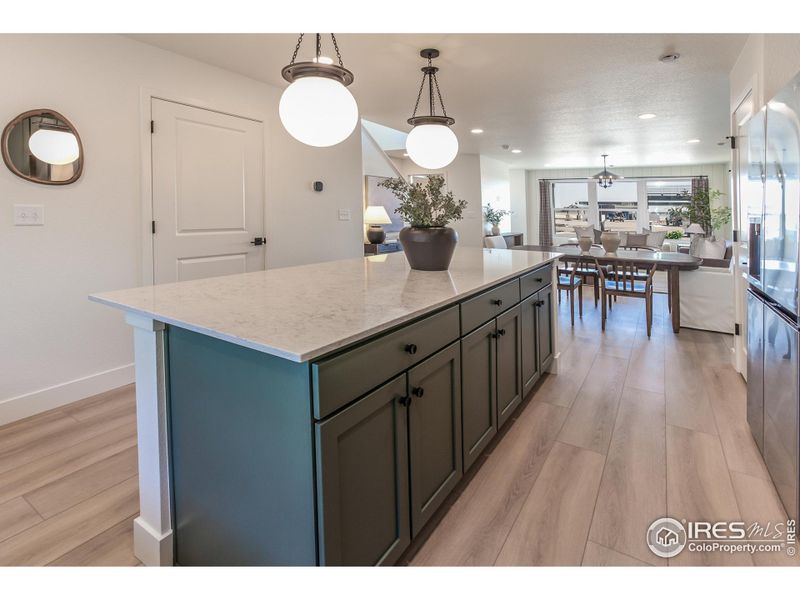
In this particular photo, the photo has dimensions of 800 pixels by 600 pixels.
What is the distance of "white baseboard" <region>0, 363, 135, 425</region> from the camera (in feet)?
Answer: 8.20

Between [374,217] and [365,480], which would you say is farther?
[374,217]

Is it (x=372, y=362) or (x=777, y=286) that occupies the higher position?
(x=777, y=286)

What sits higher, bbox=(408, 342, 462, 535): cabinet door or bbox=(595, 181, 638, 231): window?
bbox=(595, 181, 638, 231): window

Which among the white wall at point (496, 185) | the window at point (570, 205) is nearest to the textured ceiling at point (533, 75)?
the white wall at point (496, 185)

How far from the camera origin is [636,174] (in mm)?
10805

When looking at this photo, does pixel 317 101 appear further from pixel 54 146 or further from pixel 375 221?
pixel 375 221

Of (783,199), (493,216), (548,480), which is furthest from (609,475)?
(493,216)

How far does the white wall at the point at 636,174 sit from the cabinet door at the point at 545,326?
9264 mm

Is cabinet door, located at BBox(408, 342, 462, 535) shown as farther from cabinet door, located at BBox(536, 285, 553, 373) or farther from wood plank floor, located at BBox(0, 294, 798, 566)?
cabinet door, located at BBox(536, 285, 553, 373)

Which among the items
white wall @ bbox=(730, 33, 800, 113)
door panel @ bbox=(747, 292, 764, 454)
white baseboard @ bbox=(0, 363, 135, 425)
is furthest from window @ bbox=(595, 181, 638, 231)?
white baseboard @ bbox=(0, 363, 135, 425)

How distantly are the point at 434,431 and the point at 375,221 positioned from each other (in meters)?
5.49

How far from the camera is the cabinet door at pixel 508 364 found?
210cm

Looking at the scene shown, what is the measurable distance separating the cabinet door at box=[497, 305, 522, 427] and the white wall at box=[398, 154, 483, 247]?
6265mm
